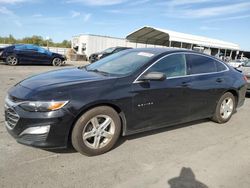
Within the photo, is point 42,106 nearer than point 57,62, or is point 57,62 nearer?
point 42,106

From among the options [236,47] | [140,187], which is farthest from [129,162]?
[236,47]

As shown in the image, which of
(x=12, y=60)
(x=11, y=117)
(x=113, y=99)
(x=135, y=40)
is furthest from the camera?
(x=135, y=40)

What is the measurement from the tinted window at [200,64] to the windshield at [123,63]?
0.89 metres

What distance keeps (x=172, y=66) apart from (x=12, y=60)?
48.5 feet

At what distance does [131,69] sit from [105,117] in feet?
3.10

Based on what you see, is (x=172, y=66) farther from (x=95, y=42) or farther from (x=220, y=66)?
(x=95, y=42)

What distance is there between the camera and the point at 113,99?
3.96 meters

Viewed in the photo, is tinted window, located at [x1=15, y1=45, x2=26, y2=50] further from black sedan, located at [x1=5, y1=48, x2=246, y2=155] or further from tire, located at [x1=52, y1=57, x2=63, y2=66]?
black sedan, located at [x1=5, y1=48, x2=246, y2=155]

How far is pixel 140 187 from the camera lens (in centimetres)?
323

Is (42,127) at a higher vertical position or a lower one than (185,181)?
higher

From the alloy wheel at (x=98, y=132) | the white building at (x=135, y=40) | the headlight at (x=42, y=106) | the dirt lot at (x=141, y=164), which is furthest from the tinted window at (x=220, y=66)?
the white building at (x=135, y=40)

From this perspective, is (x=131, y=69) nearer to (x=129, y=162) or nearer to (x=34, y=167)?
(x=129, y=162)

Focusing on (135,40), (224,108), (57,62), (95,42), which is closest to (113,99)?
(224,108)

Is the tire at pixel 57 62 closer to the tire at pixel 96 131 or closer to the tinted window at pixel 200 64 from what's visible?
the tinted window at pixel 200 64
